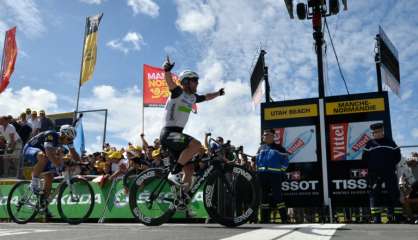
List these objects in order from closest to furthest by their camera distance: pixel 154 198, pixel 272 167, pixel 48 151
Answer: pixel 154 198, pixel 48 151, pixel 272 167

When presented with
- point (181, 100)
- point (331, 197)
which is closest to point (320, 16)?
point (331, 197)

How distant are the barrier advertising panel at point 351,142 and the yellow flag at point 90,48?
516 inches

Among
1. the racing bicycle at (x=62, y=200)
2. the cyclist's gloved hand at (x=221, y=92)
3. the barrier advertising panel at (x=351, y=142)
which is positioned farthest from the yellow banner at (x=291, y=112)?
the racing bicycle at (x=62, y=200)

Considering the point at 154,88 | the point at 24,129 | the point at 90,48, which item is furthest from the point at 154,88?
the point at 24,129

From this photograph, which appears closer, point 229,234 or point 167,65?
point 229,234

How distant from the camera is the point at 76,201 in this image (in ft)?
26.8

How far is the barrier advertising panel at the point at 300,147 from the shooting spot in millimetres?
10719

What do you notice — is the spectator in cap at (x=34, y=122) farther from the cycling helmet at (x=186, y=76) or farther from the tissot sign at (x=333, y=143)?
the cycling helmet at (x=186, y=76)

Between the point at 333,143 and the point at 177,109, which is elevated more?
the point at 333,143

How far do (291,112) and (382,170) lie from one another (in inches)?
126

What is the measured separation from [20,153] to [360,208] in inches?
406

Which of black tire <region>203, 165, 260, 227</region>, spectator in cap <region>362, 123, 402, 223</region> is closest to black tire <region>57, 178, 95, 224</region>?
black tire <region>203, 165, 260, 227</region>

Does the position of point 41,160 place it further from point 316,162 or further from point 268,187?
point 316,162

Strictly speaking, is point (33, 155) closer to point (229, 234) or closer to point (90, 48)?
point (229, 234)
